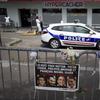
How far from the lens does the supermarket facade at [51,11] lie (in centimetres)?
2428

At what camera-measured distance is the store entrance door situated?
1038 inches

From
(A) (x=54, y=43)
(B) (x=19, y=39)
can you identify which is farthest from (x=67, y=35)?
(B) (x=19, y=39)

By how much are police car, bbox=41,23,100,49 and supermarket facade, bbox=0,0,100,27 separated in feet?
24.9

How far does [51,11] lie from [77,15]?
7.76 feet

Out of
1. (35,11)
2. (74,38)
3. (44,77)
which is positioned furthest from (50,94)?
(35,11)

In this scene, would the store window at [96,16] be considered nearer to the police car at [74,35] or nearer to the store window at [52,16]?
the store window at [52,16]

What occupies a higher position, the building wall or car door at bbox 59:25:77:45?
the building wall

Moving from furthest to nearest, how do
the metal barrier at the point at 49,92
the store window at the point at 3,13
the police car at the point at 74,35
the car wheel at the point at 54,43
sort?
the store window at the point at 3,13 → the car wheel at the point at 54,43 → the police car at the point at 74,35 → the metal barrier at the point at 49,92

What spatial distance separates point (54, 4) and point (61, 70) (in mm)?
18978

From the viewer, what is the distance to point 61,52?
640 cm

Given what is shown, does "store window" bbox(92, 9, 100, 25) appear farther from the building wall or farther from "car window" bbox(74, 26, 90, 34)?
"car window" bbox(74, 26, 90, 34)

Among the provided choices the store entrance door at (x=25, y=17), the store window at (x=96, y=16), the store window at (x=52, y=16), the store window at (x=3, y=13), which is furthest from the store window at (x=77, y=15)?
the store window at (x=3, y=13)

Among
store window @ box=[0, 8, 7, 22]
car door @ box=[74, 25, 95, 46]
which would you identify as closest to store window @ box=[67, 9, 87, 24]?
store window @ box=[0, 8, 7, 22]

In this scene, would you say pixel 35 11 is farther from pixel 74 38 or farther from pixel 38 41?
pixel 74 38
